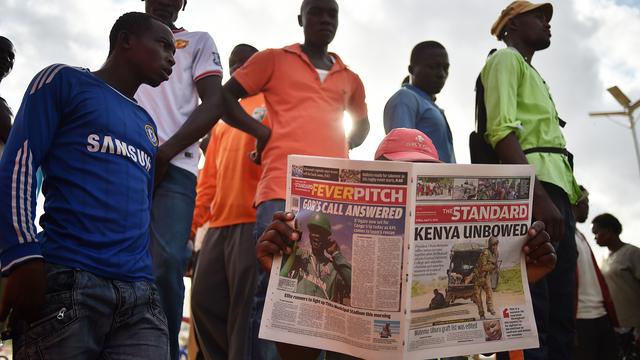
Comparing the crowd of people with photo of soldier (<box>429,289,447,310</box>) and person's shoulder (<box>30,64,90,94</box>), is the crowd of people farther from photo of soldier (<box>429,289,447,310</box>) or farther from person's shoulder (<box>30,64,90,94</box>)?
photo of soldier (<box>429,289,447,310</box>)

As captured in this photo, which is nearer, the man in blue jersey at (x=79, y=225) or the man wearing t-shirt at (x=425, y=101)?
the man in blue jersey at (x=79, y=225)

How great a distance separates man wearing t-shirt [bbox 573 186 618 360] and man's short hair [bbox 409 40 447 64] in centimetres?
214

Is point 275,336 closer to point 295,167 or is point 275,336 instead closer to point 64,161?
point 295,167

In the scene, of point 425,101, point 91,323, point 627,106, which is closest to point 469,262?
point 91,323

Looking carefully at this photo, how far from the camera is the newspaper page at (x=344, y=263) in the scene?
5.38 feet

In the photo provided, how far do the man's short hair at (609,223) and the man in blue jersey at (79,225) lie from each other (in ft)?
19.7

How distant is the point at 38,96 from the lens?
1.76 meters

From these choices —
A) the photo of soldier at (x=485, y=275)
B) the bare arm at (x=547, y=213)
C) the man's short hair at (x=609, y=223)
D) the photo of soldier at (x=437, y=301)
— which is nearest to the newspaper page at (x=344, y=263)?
the photo of soldier at (x=437, y=301)

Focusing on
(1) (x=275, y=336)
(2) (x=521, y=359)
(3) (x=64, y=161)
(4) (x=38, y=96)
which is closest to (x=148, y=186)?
(3) (x=64, y=161)

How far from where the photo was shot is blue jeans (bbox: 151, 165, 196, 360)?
2.30 meters

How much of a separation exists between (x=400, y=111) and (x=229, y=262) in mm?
1207

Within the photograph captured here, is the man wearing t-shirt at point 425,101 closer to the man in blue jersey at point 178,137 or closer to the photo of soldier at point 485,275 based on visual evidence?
the man in blue jersey at point 178,137

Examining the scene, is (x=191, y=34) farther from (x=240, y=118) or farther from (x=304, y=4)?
(x=304, y=4)

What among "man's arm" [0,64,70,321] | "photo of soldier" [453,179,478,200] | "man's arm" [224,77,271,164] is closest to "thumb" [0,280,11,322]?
"man's arm" [0,64,70,321]
